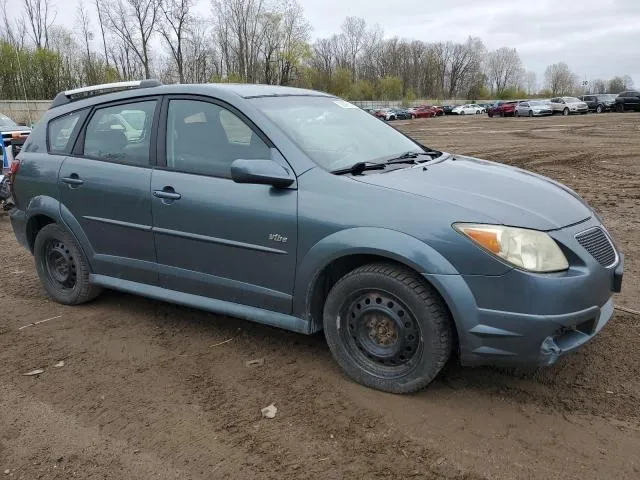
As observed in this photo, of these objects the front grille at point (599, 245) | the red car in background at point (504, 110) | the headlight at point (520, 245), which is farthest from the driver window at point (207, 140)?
the red car in background at point (504, 110)

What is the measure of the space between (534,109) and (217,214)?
155 feet

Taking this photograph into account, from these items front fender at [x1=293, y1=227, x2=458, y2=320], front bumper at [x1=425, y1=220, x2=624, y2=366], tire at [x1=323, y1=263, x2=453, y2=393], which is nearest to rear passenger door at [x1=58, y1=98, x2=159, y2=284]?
front fender at [x1=293, y1=227, x2=458, y2=320]

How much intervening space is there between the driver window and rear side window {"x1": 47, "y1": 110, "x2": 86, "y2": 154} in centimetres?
109

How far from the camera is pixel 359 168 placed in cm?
349

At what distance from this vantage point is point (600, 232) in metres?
3.35

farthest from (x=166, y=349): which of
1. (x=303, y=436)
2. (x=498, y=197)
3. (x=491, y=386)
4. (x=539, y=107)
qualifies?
(x=539, y=107)

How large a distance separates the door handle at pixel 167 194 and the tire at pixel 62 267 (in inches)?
42.8

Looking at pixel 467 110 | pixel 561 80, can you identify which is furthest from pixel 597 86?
pixel 467 110

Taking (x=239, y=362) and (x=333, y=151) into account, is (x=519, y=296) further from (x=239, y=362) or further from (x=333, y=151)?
(x=239, y=362)

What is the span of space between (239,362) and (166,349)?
1.91 feet

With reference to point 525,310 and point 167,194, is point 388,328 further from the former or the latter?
point 167,194

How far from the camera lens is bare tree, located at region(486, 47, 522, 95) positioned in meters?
130

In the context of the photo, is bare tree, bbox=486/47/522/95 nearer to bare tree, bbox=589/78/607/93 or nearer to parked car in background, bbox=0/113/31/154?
bare tree, bbox=589/78/607/93

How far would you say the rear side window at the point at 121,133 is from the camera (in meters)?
4.17
